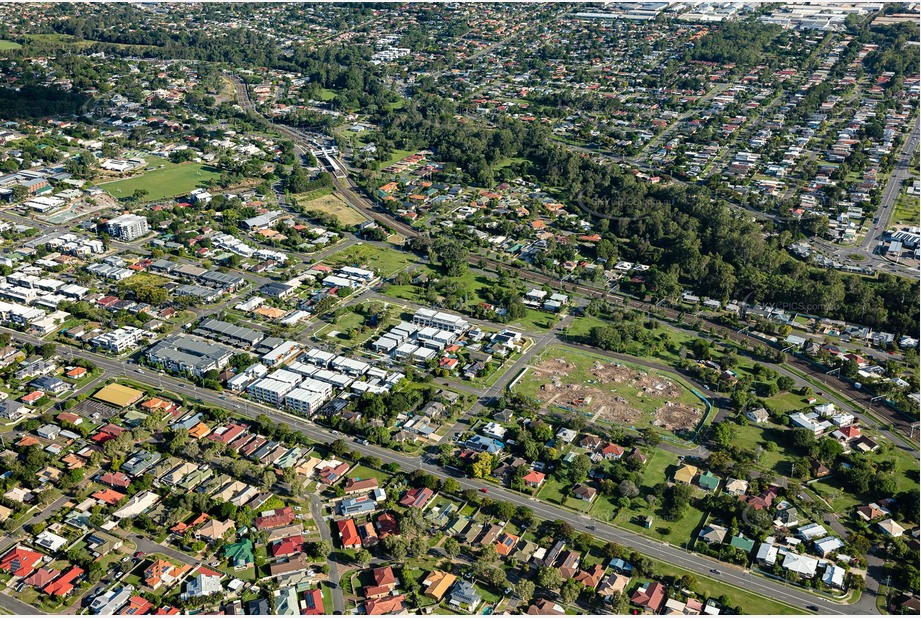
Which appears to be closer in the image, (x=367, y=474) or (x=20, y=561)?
(x=20, y=561)

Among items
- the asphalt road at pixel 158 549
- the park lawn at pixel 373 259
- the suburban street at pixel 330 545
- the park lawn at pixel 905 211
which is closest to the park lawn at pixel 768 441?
the suburban street at pixel 330 545

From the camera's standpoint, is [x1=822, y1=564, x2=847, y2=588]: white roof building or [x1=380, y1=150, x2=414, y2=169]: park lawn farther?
[x1=380, y1=150, x2=414, y2=169]: park lawn

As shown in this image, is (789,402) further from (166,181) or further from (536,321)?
(166,181)

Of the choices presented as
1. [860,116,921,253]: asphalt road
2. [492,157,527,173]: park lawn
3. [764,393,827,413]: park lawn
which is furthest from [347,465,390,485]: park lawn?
[492,157,527,173]: park lawn

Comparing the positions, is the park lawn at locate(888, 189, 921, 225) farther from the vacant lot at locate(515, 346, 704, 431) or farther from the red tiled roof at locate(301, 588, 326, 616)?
the red tiled roof at locate(301, 588, 326, 616)

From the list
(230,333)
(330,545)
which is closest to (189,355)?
(230,333)
